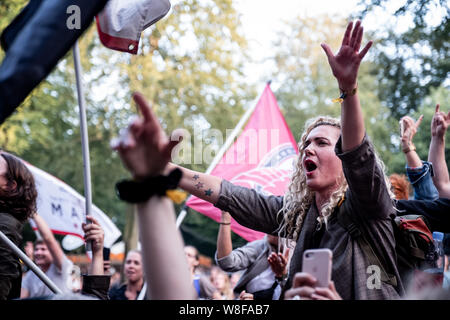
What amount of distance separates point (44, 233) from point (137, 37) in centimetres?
243

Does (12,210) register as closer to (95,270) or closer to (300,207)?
(95,270)

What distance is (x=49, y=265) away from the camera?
5875 millimetres

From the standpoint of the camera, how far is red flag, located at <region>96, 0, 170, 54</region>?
10.1ft

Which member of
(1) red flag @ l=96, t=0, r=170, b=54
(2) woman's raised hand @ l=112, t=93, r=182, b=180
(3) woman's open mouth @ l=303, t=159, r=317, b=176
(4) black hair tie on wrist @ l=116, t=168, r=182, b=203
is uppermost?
(1) red flag @ l=96, t=0, r=170, b=54

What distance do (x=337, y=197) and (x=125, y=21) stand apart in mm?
1653

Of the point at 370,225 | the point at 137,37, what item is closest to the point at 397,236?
the point at 370,225

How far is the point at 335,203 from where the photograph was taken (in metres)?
2.27

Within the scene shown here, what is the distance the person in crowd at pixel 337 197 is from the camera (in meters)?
1.91

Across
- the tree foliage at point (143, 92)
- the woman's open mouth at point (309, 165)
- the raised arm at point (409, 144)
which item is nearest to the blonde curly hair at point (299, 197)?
the woman's open mouth at point (309, 165)

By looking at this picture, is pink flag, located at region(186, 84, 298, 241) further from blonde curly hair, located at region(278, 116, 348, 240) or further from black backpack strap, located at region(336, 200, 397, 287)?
black backpack strap, located at region(336, 200, 397, 287)

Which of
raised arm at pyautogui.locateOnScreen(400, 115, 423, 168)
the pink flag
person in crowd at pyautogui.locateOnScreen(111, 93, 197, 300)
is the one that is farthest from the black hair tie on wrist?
the pink flag

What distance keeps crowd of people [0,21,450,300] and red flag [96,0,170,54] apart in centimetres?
96

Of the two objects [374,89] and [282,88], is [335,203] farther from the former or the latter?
[282,88]

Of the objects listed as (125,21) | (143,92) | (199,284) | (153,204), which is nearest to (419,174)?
(125,21)
